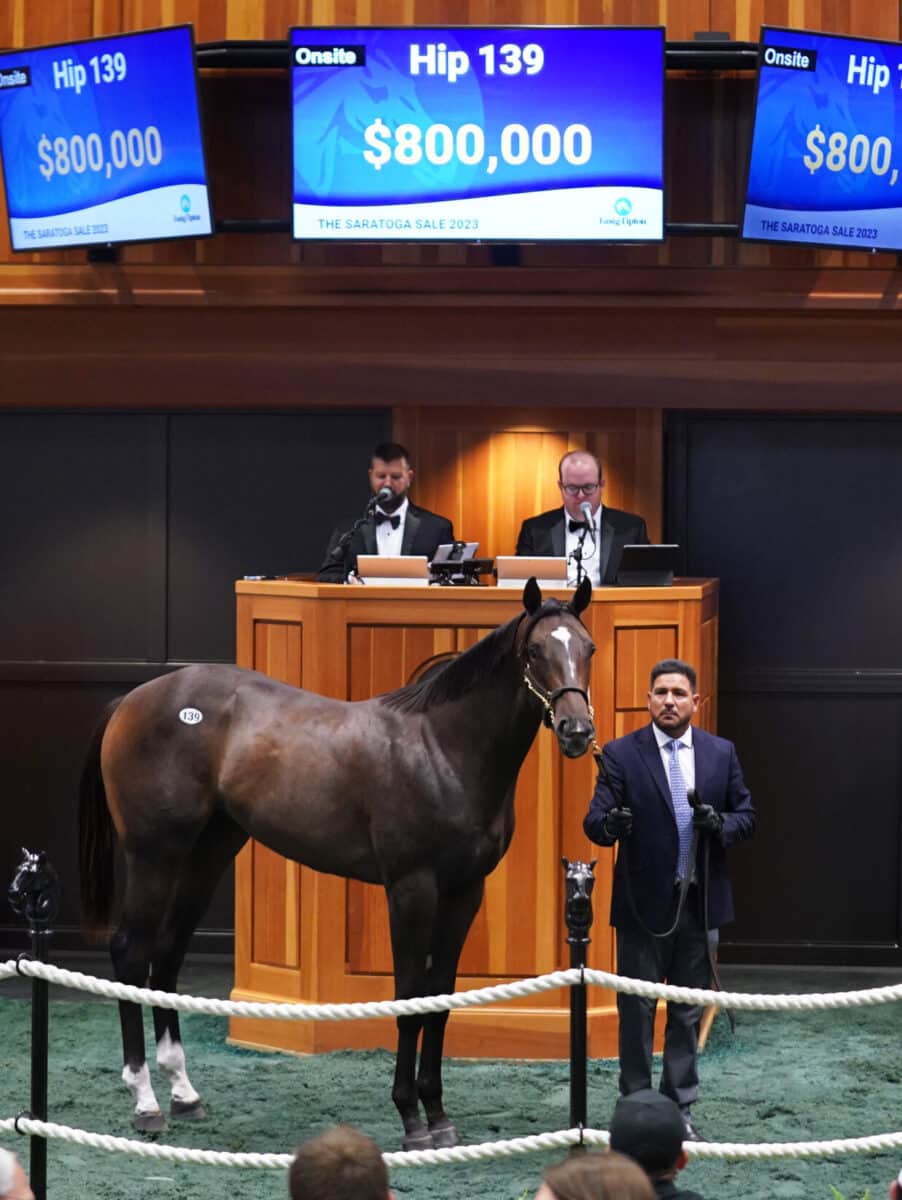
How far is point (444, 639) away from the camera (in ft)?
23.6

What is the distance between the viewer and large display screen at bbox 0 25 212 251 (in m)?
7.78

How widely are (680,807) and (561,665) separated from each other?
61cm

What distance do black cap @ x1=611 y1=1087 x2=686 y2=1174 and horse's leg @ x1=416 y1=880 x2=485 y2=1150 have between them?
300cm

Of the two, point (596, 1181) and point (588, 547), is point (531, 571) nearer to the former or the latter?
point (588, 547)

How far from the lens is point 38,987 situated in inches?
202

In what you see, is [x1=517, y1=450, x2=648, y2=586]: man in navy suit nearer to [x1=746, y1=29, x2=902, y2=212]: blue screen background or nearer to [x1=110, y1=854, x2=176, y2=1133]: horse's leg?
[x1=746, y1=29, x2=902, y2=212]: blue screen background

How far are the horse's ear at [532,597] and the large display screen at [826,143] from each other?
2542mm

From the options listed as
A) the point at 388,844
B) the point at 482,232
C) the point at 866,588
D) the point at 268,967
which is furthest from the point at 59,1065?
the point at 866,588

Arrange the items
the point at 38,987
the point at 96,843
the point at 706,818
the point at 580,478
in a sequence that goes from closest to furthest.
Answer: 1. the point at 38,987
2. the point at 706,818
3. the point at 96,843
4. the point at 580,478

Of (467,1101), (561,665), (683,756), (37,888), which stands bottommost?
(467,1101)

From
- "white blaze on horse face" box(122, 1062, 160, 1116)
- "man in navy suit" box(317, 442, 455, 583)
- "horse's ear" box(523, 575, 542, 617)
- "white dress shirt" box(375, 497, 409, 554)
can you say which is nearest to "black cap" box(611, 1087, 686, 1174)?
"horse's ear" box(523, 575, 542, 617)

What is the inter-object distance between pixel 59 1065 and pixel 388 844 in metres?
1.82

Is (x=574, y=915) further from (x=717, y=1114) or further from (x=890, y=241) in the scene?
(x=890, y=241)

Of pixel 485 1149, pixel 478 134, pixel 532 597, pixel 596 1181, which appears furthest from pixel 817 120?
pixel 596 1181
